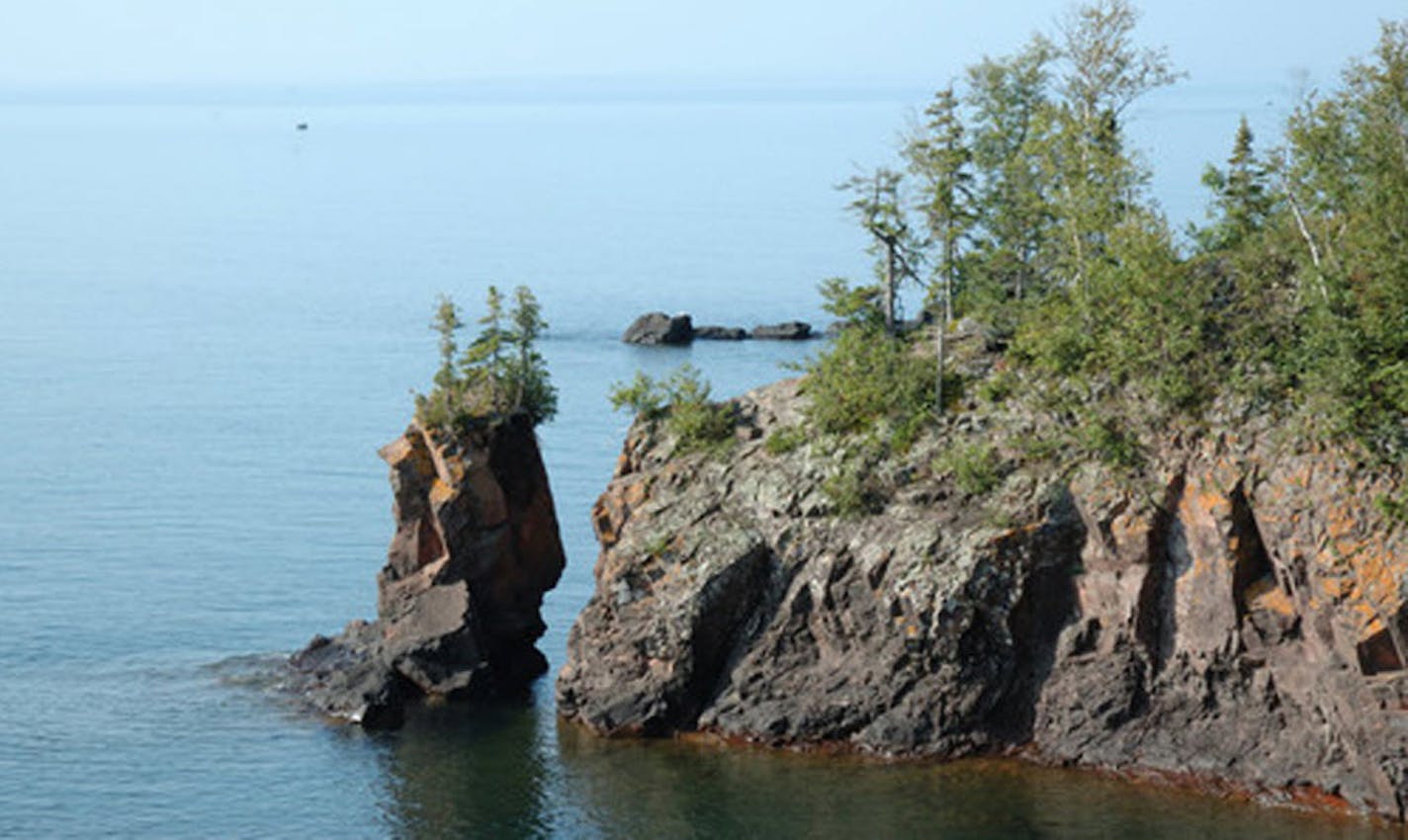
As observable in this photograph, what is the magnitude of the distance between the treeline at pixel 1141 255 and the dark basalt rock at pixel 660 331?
62.3m

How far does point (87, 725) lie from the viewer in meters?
71.7

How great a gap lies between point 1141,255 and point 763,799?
22530mm

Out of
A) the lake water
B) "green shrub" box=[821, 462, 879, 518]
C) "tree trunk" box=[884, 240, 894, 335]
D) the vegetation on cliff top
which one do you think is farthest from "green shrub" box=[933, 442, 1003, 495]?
the vegetation on cliff top

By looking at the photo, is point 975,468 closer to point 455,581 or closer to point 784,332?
point 455,581

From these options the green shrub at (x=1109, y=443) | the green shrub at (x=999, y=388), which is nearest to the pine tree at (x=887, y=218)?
the green shrub at (x=999, y=388)

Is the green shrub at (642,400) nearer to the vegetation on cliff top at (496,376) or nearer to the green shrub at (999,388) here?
the vegetation on cliff top at (496,376)

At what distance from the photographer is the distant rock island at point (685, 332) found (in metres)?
148

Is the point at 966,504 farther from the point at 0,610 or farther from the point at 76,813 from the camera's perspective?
the point at 0,610

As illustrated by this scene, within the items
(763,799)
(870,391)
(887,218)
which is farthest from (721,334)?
(763,799)

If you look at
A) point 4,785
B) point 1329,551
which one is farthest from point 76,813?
point 1329,551

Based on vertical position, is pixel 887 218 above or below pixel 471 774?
above

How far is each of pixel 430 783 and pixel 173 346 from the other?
290 ft

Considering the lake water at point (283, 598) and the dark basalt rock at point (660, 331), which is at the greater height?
the dark basalt rock at point (660, 331)

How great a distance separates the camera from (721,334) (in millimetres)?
149625
